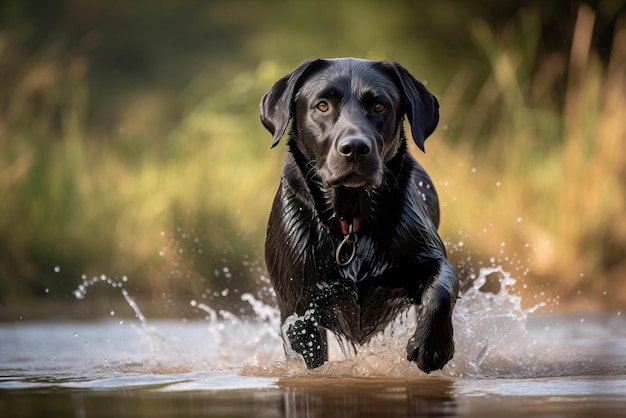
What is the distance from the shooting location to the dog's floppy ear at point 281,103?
478 centimetres

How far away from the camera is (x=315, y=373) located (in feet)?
15.1

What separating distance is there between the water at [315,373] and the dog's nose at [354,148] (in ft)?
2.82

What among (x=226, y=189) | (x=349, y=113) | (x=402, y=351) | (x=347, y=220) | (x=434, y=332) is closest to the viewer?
(x=434, y=332)

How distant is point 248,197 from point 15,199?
1.90 metres

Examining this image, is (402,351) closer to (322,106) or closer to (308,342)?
(308,342)

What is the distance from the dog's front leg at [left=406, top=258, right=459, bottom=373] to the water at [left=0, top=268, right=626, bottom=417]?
3.4 inches

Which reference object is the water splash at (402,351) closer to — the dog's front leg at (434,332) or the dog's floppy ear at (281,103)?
the dog's front leg at (434,332)

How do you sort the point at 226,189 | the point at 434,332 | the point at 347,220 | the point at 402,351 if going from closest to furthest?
the point at 434,332 < the point at 347,220 < the point at 402,351 < the point at 226,189

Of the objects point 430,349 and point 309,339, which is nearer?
point 430,349

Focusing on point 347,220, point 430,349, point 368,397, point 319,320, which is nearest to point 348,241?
point 347,220

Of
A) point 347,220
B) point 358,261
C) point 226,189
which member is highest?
point 226,189

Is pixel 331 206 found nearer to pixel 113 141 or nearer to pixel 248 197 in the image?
pixel 248 197

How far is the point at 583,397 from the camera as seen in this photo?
3.66 m

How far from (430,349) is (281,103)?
4.16 ft
